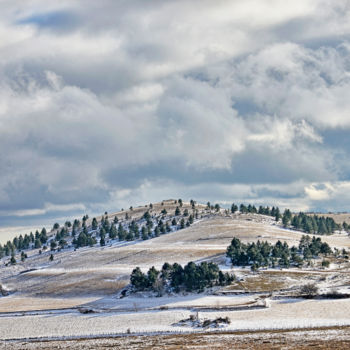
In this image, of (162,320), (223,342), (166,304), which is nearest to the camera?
(223,342)

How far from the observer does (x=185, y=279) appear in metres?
158

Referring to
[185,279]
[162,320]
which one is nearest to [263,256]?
[185,279]

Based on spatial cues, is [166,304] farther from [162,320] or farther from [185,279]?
[162,320]

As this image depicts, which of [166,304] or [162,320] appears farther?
[166,304]

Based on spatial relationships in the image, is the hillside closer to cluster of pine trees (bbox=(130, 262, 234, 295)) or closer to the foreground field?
cluster of pine trees (bbox=(130, 262, 234, 295))

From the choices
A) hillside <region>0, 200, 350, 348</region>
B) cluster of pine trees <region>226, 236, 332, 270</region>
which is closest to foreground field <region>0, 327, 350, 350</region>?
hillside <region>0, 200, 350, 348</region>

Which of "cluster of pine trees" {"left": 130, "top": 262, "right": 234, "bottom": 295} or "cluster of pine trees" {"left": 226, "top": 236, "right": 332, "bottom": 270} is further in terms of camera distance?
"cluster of pine trees" {"left": 226, "top": 236, "right": 332, "bottom": 270}

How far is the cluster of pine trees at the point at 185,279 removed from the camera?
156500 mm

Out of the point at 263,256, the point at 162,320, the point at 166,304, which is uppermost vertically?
the point at 263,256

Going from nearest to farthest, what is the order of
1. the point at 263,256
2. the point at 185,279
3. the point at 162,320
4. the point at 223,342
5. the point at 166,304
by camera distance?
the point at 223,342, the point at 162,320, the point at 166,304, the point at 185,279, the point at 263,256

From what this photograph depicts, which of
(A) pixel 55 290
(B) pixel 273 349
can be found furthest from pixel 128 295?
(B) pixel 273 349

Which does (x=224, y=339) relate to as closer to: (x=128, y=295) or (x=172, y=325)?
(x=172, y=325)

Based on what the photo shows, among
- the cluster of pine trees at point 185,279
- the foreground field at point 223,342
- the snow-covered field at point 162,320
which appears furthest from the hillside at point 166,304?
the foreground field at point 223,342

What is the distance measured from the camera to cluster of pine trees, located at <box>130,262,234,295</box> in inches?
6161
